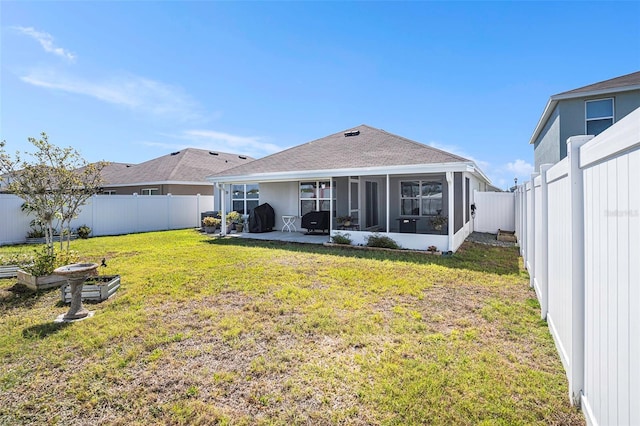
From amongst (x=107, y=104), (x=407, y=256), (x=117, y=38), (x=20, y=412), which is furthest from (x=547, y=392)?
(x=107, y=104)

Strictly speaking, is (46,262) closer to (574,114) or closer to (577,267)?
(577,267)

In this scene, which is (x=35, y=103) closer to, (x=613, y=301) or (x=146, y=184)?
(x=146, y=184)

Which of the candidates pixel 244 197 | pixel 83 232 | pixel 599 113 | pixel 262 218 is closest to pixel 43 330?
pixel 262 218

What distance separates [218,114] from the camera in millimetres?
19469

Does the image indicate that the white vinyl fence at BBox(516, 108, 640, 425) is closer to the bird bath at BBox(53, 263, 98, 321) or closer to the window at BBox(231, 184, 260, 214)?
the bird bath at BBox(53, 263, 98, 321)

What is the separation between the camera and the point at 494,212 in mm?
13914

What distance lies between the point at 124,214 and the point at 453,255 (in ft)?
50.6

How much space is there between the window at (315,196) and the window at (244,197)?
331 cm

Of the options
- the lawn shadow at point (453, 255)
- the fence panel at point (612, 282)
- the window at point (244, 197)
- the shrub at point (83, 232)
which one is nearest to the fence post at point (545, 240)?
the fence panel at point (612, 282)

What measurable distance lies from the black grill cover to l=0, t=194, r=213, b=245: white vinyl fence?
20.4 ft

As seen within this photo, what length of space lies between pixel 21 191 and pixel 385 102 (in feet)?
53.0

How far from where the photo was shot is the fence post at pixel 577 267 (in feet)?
7.83

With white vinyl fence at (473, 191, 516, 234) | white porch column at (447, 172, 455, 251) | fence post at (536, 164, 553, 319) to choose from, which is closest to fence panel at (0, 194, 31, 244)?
white porch column at (447, 172, 455, 251)

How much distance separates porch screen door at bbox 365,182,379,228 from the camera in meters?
13.1
